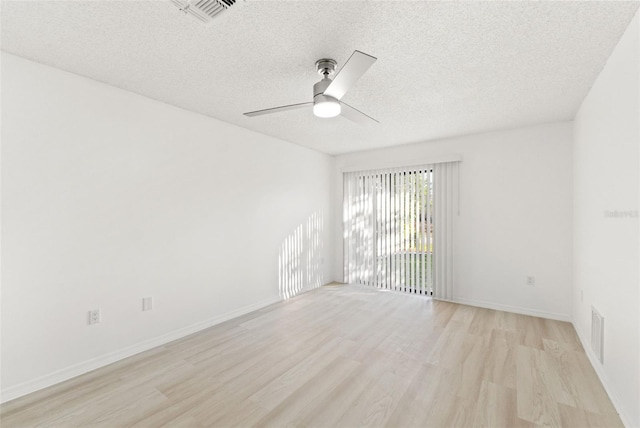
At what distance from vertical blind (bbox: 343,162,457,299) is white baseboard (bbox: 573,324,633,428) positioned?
166cm

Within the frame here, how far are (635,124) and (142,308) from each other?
4.03 m

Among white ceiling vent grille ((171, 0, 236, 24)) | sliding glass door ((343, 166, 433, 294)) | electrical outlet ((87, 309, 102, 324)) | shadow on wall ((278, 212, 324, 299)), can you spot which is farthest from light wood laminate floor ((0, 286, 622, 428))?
white ceiling vent grille ((171, 0, 236, 24))

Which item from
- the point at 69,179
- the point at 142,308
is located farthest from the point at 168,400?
the point at 69,179

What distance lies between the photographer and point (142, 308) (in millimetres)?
2797

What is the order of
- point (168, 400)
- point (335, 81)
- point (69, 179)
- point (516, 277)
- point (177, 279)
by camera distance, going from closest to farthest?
point (335, 81) → point (168, 400) → point (69, 179) → point (177, 279) → point (516, 277)

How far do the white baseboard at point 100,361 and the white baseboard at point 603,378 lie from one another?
352cm

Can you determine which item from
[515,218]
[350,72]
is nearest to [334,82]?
[350,72]

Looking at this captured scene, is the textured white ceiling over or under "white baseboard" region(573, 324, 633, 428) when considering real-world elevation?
over

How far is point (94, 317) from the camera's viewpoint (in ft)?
8.11

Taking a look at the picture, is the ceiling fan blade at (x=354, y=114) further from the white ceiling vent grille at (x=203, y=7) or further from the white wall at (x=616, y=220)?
the white wall at (x=616, y=220)

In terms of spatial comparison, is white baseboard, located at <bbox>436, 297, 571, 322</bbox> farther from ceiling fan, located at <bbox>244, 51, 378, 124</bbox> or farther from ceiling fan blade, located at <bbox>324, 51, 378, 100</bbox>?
ceiling fan blade, located at <bbox>324, 51, 378, 100</bbox>

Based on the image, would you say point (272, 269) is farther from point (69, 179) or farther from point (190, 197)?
point (69, 179)

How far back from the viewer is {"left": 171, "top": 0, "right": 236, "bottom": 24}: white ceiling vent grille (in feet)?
4.87

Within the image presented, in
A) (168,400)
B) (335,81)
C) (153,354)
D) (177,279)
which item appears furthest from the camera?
(177,279)
